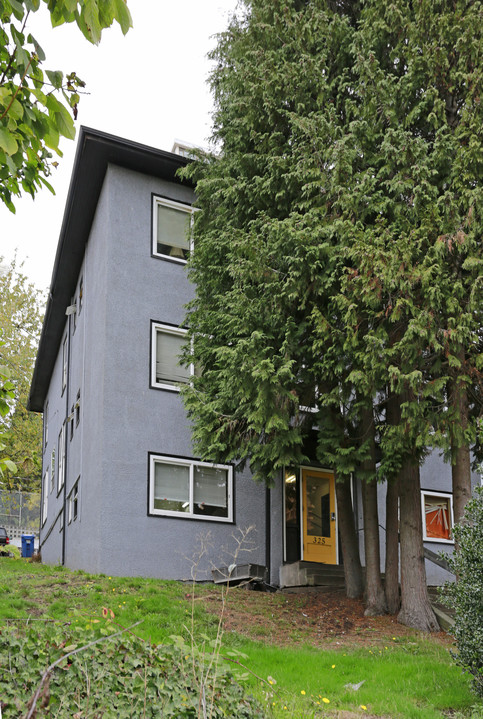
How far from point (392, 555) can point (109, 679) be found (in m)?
7.69

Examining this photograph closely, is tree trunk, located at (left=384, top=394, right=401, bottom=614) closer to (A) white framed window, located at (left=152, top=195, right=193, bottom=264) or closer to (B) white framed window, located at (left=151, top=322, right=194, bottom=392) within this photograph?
(B) white framed window, located at (left=151, top=322, right=194, bottom=392)

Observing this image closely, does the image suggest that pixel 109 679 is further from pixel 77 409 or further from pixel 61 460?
pixel 61 460

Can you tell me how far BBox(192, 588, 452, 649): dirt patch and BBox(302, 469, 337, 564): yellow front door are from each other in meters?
3.09

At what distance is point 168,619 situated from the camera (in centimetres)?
947

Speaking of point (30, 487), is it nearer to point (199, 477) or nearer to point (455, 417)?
point (199, 477)

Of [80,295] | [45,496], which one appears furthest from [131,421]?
[45,496]

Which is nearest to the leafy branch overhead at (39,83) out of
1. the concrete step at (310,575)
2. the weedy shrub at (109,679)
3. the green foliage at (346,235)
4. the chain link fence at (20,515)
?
the weedy shrub at (109,679)

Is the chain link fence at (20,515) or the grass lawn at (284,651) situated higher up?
the chain link fence at (20,515)

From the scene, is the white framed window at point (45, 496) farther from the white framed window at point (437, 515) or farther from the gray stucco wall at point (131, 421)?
the white framed window at point (437, 515)

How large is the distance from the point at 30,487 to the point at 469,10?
30.5 meters

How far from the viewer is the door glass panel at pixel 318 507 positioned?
16006mm

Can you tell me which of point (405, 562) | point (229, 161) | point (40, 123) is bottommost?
point (405, 562)

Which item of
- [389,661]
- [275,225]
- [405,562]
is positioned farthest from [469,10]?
[389,661]

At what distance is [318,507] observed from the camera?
642 inches
